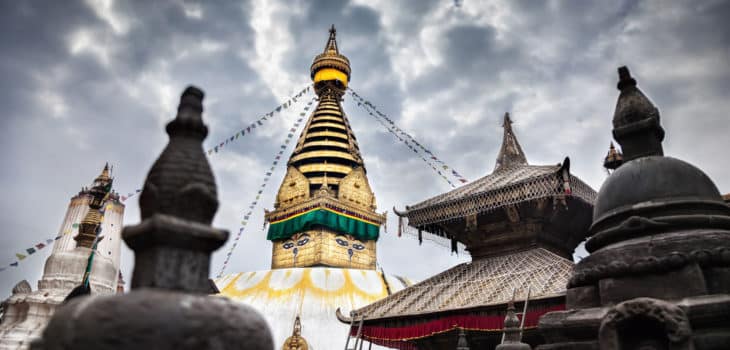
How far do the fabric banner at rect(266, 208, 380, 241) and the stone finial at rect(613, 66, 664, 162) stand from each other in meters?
19.2

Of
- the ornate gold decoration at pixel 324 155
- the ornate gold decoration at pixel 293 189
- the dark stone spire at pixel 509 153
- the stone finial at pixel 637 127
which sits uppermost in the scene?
the ornate gold decoration at pixel 324 155

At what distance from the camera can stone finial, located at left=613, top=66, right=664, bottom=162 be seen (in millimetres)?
5195

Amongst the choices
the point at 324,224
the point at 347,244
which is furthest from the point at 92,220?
the point at 347,244

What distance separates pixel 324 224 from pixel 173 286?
2178 centimetres

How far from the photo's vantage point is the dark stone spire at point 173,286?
188 centimetres

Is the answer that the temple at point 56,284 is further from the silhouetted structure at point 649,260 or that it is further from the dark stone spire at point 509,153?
the dark stone spire at point 509,153

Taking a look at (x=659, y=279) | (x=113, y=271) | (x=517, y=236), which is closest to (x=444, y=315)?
(x=517, y=236)

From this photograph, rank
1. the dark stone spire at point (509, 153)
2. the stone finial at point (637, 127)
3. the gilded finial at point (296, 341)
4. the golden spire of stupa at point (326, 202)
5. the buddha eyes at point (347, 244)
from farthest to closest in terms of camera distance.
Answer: the buddha eyes at point (347, 244) < the golden spire of stupa at point (326, 202) < the gilded finial at point (296, 341) < the dark stone spire at point (509, 153) < the stone finial at point (637, 127)

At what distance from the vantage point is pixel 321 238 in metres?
23.9

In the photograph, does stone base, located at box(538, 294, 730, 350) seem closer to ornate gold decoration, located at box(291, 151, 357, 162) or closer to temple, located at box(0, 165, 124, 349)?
temple, located at box(0, 165, 124, 349)

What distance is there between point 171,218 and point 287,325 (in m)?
17.1

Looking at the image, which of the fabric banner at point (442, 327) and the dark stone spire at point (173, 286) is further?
the fabric banner at point (442, 327)

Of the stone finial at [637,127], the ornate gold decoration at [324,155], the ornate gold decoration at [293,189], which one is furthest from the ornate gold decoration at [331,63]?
the stone finial at [637,127]

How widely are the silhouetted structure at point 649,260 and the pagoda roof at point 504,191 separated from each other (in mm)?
3598
